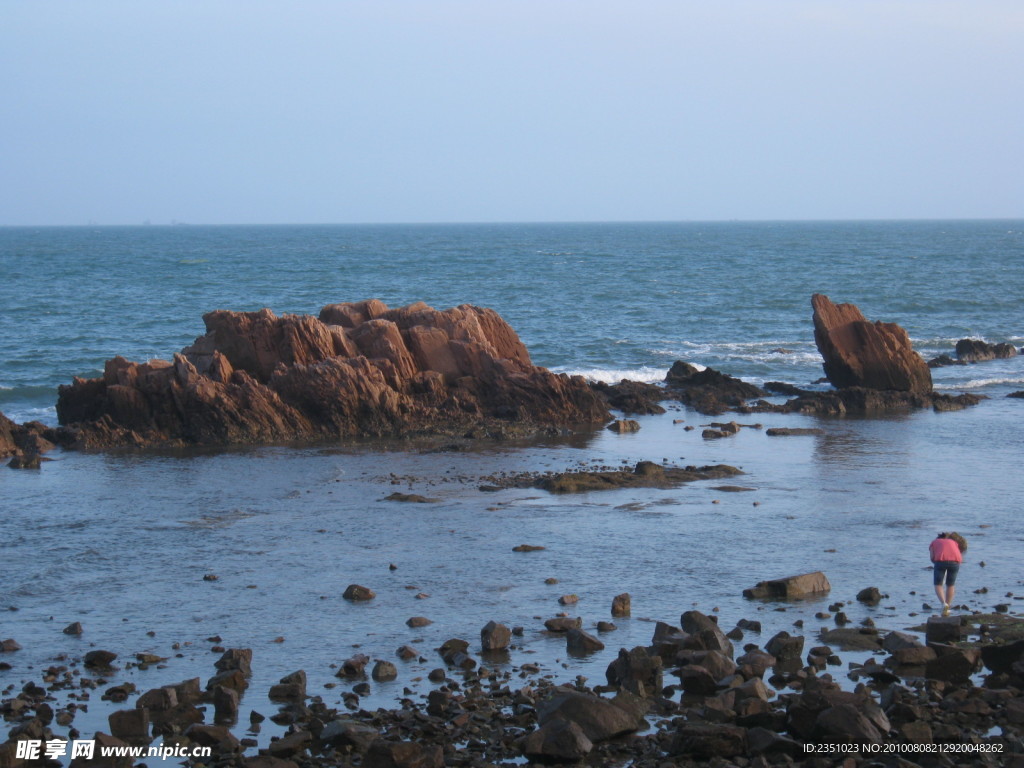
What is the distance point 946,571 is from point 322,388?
1867 centimetres

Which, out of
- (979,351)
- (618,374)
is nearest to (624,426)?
(618,374)

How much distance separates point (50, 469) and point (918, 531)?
18.5 m

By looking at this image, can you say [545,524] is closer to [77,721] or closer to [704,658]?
[704,658]

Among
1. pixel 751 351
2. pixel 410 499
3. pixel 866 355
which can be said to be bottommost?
pixel 410 499

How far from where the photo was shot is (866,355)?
3725 cm

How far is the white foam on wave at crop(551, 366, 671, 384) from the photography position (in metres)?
41.1

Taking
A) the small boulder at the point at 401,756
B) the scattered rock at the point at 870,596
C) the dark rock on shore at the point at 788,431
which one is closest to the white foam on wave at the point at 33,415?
the dark rock on shore at the point at 788,431

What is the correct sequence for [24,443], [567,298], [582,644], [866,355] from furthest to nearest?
[567,298], [866,355], [24,443], [582,644]

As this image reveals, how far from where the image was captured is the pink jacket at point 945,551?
50.4 ft

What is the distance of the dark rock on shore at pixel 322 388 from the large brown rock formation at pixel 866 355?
8.98m

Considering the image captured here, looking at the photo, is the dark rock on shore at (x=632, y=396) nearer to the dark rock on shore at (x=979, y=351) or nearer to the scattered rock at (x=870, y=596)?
the dark rock on shore at (x=979, y=351)

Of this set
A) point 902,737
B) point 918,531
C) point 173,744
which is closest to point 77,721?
point 173,744

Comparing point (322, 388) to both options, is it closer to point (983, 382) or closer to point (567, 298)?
point (983, 382)

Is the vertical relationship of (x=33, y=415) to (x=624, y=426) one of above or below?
below
